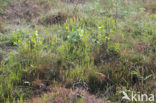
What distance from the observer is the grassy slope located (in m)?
3.01

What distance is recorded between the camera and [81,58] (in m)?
3.75

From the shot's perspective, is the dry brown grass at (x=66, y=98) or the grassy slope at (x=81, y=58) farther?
the grassy slope at (x=81, y=58)

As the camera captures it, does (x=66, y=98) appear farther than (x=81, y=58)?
No

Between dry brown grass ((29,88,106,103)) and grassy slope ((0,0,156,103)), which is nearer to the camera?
dry brown grass ((29,88,106,103))

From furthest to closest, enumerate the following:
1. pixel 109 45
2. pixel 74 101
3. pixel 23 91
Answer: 1. pixel 109 45
2. pixel 23 91
3. pixel 74 101

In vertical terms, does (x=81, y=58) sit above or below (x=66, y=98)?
above

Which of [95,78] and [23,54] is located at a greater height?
[23,54]

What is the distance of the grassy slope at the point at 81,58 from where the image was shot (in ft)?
9.87

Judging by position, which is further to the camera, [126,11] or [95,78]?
[126,11]

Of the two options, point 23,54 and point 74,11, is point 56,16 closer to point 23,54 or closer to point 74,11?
point 74,11

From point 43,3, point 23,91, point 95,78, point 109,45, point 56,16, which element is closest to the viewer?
point 23,91

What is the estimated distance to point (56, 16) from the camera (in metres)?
5.82

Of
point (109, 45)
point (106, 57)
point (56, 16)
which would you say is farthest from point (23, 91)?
point (56, 16)

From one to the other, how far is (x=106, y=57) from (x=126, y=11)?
279cm
